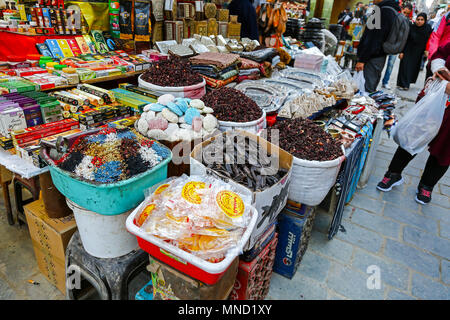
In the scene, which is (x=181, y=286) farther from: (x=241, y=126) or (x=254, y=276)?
(x=241, y=126)

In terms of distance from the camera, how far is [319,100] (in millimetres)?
2756

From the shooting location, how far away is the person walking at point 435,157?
2.53 m

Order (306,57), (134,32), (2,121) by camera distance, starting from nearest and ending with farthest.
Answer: (2,121) < (134,32) < (306,57)

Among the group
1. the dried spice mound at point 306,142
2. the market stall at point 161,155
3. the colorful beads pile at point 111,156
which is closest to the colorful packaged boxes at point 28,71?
the market stall at point 161,155

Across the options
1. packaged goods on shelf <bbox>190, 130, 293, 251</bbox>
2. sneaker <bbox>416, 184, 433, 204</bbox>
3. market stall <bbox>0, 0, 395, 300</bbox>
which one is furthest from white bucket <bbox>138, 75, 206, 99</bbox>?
sneaker <bbox>416, 184, 433, 204</bbox>

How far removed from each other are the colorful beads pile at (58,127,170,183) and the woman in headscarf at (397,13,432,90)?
25.2 feet

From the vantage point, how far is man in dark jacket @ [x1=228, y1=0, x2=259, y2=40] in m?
5.07

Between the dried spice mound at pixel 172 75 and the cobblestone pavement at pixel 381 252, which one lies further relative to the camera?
the dried spice mound at pixel 172 75

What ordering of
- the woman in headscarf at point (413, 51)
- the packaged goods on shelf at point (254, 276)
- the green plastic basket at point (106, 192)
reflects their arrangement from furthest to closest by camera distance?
1. the woman in headscarf at point (413, 51)
2. the packaged goods on shelf at point (254, 276)
3. the green plastic basket at point (106, 192)

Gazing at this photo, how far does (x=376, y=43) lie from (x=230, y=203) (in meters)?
4.25

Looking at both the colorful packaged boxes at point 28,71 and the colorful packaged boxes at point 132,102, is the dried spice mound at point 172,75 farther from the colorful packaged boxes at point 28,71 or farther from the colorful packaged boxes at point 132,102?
the colorful packaged boxes at point 28,71

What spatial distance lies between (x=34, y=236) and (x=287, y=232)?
1.65 meters
